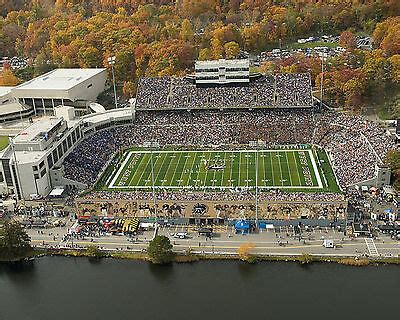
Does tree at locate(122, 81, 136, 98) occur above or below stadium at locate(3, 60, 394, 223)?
above

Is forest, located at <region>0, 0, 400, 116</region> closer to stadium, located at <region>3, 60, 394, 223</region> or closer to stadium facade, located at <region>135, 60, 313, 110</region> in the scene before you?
stadium facade, located at <region>135, 60, 313, 110</region>

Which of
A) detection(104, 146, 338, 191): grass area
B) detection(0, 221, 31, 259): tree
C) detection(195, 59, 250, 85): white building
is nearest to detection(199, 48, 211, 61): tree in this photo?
detection(195, 59, 250, 85): white building

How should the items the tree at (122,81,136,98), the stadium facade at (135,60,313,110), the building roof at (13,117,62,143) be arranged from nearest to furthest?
1. the building roof at (13,117,62,143)
2. the stadium facade at (135,60,313,110)
3. the tree at (122,81,136,98)

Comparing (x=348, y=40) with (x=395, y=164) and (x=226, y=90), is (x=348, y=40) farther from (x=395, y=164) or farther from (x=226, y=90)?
(x=395, y=164)

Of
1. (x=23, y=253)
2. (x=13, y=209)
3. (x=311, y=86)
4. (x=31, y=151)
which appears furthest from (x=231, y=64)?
(x=23, y=253)

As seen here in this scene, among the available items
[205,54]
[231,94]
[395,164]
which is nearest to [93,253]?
[395,164]

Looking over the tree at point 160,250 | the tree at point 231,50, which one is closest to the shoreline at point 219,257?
the tree at point 160,250

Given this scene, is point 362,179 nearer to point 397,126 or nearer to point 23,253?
point 397,126
